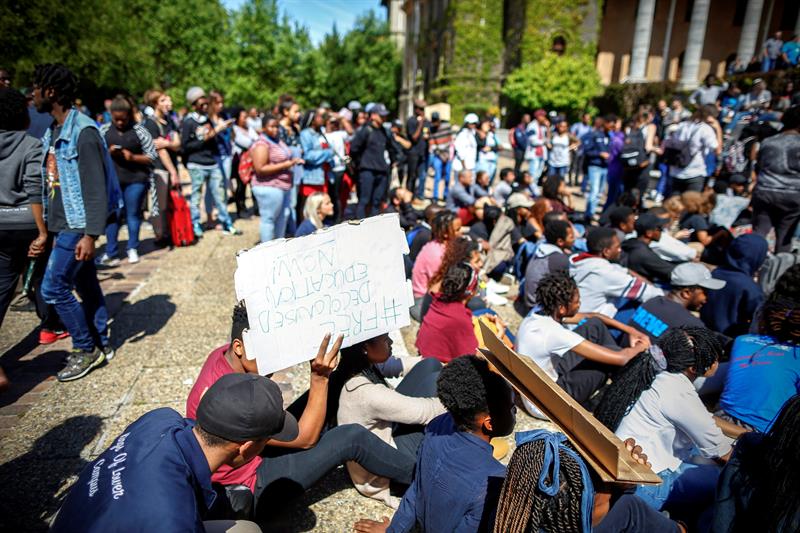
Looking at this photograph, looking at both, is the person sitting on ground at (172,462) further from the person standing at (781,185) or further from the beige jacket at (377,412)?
the person standing at (781,185)

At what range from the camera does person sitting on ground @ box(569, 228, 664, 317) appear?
453 centimetres

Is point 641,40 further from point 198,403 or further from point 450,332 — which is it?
point 198,403

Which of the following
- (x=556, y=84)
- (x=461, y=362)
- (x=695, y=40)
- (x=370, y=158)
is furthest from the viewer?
(x=695, y=40)

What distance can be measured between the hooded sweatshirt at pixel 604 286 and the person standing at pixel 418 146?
698 centimetres

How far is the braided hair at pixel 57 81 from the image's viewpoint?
11.7 feet

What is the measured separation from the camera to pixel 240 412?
174cm

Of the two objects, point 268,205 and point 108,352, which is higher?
point 268,205

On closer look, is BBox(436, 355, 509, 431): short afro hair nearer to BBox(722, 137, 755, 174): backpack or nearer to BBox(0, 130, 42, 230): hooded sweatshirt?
BBox(0, 130, 42, 230): hooded sweatshirt

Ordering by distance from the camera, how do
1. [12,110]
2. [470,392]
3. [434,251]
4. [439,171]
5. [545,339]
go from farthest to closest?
[439,171], [434,251], [545,339], [12,110], [470,392]

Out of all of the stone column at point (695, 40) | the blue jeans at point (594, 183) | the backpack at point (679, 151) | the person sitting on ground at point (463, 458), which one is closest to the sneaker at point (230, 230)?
the blue jeans at point (594, 183)

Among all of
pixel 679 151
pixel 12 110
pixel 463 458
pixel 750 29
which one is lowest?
pixel 463 458

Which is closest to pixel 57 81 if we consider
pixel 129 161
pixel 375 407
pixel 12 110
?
pixel 12 110

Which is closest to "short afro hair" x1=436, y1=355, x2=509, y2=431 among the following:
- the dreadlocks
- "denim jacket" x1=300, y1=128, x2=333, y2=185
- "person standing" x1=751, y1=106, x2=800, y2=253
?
the dreadlocks

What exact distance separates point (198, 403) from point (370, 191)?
648cm
